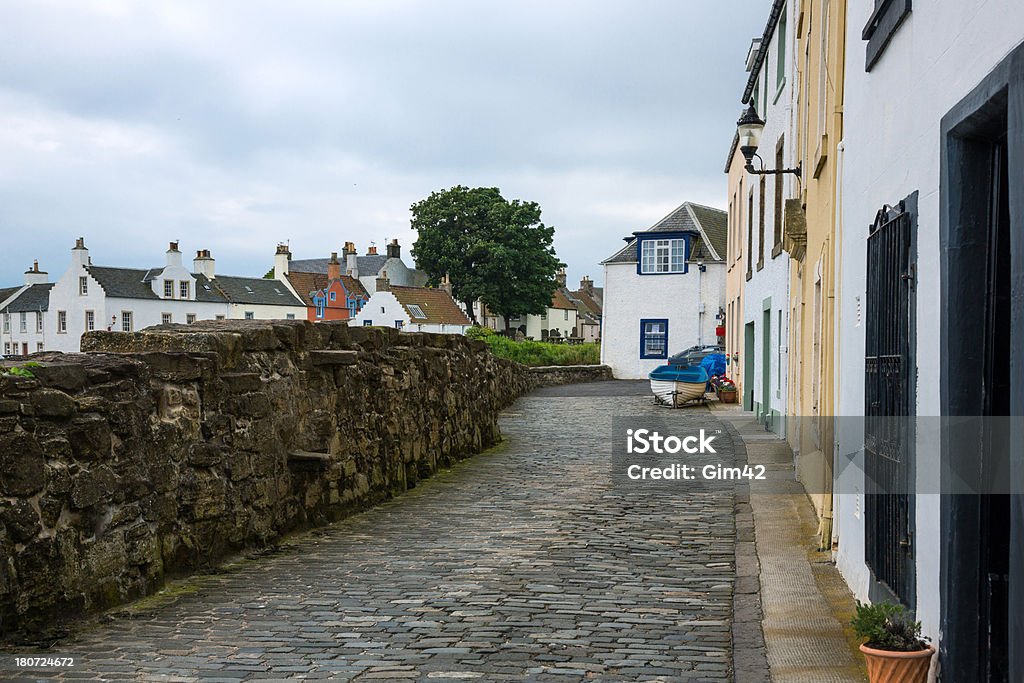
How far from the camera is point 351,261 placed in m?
91.8

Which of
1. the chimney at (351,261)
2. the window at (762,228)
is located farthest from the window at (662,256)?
the chimney at (351,261)

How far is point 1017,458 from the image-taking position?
3336 millimetres

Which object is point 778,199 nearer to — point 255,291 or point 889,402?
point 889,402

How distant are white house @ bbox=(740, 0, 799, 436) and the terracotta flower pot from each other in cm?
972

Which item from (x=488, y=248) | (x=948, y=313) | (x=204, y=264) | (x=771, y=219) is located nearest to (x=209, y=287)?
(x=204, y=264)

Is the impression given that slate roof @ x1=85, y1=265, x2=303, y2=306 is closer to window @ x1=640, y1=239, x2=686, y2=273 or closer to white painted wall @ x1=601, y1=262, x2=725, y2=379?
white painted wall @ x1=601, y1=262, x2=725, y2=379

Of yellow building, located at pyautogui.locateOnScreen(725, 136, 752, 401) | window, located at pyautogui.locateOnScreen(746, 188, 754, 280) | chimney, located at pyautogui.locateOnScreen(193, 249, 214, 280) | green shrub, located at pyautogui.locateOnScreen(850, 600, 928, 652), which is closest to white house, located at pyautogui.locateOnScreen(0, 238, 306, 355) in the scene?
chimney, located at pyautogui.locateOnScreen(193, 249, 214, 280)

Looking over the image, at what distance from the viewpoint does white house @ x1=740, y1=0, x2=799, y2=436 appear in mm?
14922

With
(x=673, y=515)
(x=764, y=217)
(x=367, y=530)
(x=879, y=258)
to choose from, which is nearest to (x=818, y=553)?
(x=673, y=515)

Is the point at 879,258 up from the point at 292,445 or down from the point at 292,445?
up

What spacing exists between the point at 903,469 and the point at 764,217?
568 inches

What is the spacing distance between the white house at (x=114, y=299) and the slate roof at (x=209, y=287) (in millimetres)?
62

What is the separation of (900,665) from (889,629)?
195 millimetres

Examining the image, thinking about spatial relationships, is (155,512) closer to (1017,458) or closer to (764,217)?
(1017,458)
